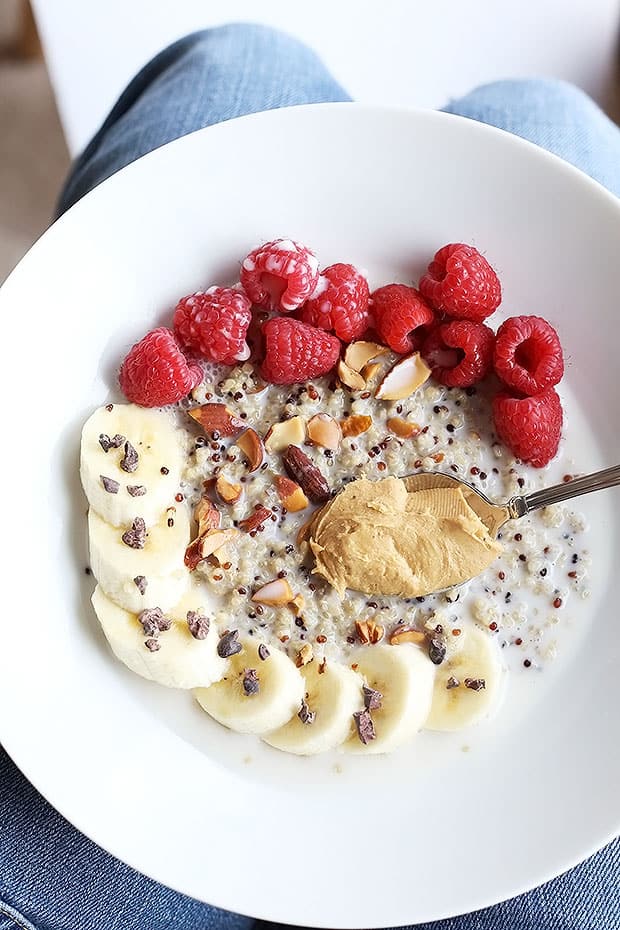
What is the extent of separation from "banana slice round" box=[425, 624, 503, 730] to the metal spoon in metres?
0.12

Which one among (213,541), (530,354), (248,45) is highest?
(248,45)

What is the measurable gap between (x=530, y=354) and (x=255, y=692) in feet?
1.50

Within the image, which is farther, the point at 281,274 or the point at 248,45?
the point at 248,45

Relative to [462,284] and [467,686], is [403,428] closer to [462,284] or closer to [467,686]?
[462,284]

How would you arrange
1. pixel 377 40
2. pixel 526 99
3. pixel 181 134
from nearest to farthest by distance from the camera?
pixel 181 134 → pixel 526 99 → pixel 377 40

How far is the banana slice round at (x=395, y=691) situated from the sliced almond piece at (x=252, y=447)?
0.23 metres

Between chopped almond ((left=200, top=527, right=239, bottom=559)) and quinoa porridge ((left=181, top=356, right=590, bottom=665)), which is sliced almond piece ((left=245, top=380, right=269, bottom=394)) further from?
chopped almond ((left=200, top=527, right=239, bottom=559))

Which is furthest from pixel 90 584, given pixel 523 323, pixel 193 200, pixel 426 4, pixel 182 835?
pixel 426 4

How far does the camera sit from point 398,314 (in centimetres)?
98

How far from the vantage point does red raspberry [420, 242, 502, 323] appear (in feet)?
3.16

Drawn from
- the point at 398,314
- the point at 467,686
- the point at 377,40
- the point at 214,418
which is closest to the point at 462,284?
the point at 398,314

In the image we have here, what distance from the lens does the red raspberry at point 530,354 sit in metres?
0.97

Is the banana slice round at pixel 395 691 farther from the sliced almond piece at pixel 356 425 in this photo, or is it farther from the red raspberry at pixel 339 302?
the red raspberry at pixel 339 302

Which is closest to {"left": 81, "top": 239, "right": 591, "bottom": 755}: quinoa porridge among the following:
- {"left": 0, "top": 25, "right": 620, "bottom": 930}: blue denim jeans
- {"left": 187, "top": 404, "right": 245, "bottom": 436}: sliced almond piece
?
{"left": 187, "top": 404, "right": 245, "bottom": 436}: sliced almond piece
